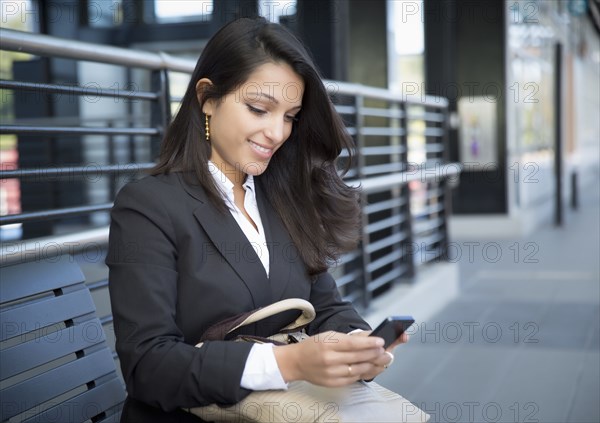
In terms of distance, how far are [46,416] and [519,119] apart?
1012 cm

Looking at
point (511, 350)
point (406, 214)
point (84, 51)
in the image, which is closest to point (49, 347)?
point (84, 51)

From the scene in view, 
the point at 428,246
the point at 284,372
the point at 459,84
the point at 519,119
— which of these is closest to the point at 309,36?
the point at 428,246

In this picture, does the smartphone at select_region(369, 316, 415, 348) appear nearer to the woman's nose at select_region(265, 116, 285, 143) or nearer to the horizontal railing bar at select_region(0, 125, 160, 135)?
the woman's nose at select_region(265, 116, 285, 143)

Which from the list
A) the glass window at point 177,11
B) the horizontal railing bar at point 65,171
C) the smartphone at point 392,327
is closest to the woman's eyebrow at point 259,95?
the horizontal railing bar at point 65,171

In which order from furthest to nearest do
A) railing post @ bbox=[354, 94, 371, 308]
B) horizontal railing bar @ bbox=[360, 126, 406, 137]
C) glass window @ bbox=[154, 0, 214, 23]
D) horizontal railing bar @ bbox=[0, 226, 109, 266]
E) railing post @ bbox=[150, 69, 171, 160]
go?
1. glass window @ bbox=[154, 0, 214, 23]
2. horizontal railing bar @ bbox=[360, 126, 406, 137]
3. railing post @ bbox=[354, 94, 371, 308]
4. railing post @ bbox=[150, 69, 171, 160]
5. horizontal railing bar @ bbox=[0, 226, 109, 266]

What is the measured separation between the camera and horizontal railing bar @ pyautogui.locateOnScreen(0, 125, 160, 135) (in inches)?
80.1

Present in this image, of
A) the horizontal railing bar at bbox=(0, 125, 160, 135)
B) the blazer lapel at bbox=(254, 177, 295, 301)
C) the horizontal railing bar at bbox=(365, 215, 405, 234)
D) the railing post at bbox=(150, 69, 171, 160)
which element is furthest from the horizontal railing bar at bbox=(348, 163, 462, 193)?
the blazer lapel at bbox=(254, 177, 295, 301)

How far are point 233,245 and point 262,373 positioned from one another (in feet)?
1.01

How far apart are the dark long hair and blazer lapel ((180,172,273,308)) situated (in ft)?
0.09

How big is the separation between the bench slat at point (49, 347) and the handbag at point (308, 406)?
533 millimetres

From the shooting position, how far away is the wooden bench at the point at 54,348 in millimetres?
1771

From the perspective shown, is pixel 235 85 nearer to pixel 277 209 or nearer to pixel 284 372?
pixel 277 209

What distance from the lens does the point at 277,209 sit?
1.79 meters

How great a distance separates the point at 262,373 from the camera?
1.38m
